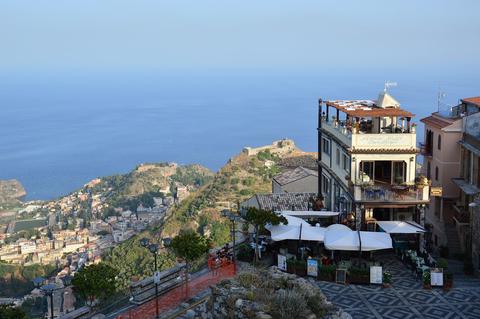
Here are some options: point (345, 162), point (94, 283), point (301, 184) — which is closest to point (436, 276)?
point (345, 162)

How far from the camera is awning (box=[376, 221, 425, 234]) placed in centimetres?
2345

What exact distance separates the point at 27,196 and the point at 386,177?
117479mm

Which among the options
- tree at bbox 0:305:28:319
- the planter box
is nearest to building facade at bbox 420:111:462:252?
the planter box

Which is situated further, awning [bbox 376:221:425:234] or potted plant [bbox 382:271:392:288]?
awning [bbox 376:221:425:234]

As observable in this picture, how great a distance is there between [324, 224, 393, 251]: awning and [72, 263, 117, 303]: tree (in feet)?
28.9

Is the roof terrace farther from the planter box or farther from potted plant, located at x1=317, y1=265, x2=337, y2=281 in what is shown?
the planter box

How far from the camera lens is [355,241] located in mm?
21469

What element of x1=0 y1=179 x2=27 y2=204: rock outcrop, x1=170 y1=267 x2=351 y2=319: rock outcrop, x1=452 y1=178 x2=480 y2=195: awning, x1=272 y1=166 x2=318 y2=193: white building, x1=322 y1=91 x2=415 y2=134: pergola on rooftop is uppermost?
x1=322 y1=91 x2=415 y2=134: pergola on rooftop

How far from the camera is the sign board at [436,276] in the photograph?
64.3 feet

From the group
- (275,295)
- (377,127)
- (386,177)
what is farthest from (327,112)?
(275,295)

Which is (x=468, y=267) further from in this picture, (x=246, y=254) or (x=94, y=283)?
(x=94, y=283)

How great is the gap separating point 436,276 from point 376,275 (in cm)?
195

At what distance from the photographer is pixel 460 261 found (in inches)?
959

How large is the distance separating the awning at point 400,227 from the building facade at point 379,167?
3.13 ft
